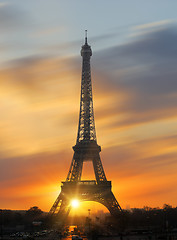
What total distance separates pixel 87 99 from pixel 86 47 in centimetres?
2197

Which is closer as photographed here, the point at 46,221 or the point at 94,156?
the point at 46,221

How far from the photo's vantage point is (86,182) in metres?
149

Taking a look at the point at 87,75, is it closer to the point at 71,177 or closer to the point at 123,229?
the point at 71,177

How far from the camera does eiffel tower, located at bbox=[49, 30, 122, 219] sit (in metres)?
144

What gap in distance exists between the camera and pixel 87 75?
156125 mm

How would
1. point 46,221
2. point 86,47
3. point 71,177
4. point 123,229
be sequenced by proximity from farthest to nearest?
point 86,47
point 71,177
point 46,221
point 123,229

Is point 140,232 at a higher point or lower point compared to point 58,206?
lower

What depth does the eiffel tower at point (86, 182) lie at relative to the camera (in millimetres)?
143625

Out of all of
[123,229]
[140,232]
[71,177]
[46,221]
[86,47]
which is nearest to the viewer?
[140,232]

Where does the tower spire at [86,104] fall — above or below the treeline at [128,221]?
above

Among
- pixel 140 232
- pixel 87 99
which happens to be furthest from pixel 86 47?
pixel 140 232

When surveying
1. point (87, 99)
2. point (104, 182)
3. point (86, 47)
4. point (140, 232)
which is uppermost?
point (86, 47)

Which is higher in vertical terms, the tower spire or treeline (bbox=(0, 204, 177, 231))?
the tower spire

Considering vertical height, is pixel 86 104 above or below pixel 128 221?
above
